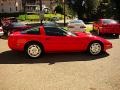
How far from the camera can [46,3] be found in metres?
122

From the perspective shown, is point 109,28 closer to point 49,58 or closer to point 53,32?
point 53,32

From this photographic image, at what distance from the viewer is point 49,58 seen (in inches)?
451

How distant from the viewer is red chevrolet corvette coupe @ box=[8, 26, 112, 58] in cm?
1142

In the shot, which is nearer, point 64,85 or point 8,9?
point 64,85

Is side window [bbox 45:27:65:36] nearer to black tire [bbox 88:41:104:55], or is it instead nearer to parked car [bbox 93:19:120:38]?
black tire [bbox 88:41:104:55]

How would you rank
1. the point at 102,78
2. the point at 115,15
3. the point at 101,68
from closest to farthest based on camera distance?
the point at 102,78 → the point at 101,68 → the point at 115,15

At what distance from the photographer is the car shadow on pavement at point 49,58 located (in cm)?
1087

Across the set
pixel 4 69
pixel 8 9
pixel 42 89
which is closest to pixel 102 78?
pixel 42 89

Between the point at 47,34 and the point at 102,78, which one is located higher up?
the point at 47,34

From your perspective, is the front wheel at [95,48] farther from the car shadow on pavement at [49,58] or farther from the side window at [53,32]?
the side window at [53,32]

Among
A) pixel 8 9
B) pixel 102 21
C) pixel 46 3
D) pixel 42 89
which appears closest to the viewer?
pixel 42 89

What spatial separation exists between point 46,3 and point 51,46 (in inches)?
4425

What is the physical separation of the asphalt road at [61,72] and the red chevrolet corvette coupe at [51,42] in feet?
1.14

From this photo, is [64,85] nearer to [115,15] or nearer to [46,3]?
[115,15]
